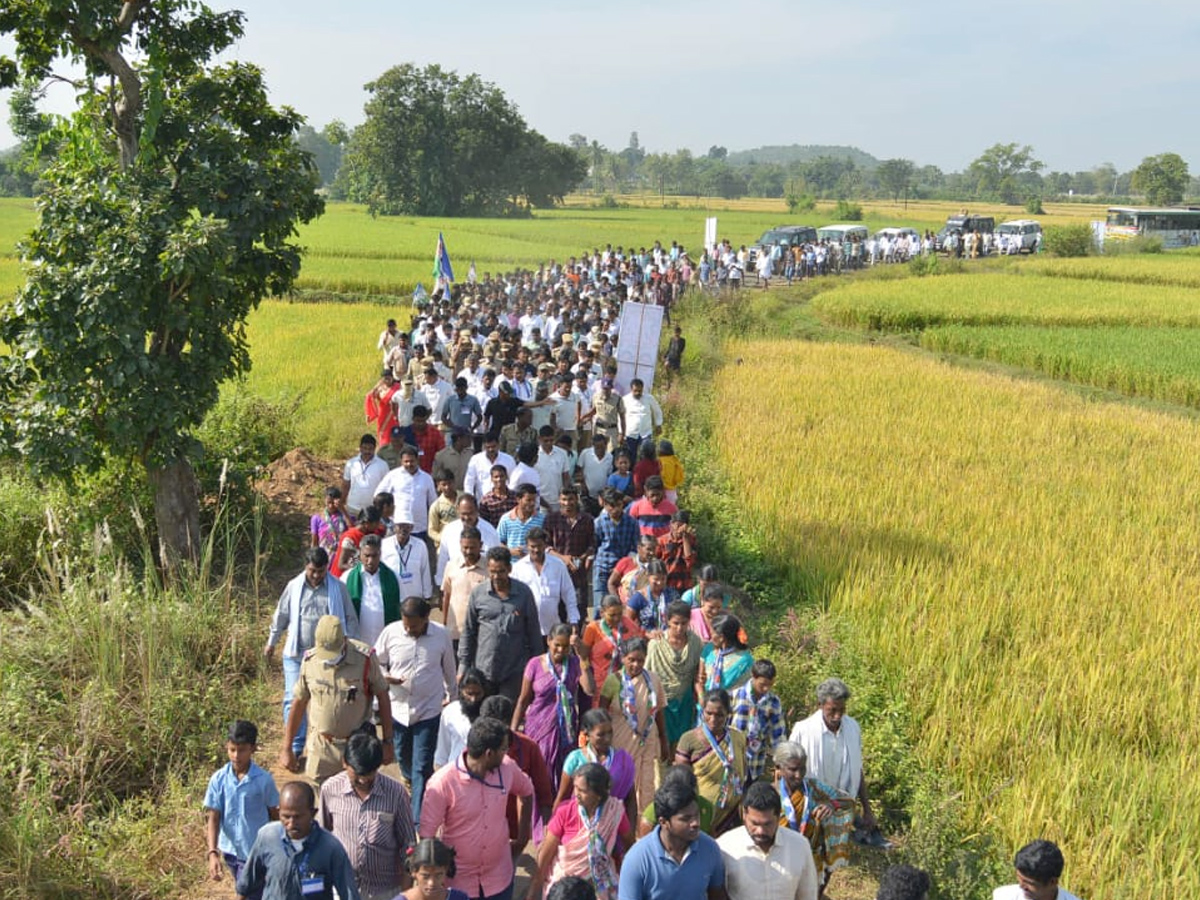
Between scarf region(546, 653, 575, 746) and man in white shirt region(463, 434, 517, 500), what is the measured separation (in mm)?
3433

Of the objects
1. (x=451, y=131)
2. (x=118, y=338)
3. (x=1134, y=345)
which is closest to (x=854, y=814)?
(x=118, y=338)

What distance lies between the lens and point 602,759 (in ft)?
15.4

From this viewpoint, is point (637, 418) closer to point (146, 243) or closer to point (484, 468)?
point (484, 468)

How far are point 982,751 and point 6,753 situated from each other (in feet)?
19.7

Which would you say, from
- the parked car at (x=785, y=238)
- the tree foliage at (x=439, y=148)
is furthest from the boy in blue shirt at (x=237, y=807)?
the tree foliage at (x=439, y=148)

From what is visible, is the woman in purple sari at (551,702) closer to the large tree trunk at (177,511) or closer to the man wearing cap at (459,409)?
the large tree trunk at (177,511)

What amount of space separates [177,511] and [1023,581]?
7734mm

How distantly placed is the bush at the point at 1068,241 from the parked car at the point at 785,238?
15359mm

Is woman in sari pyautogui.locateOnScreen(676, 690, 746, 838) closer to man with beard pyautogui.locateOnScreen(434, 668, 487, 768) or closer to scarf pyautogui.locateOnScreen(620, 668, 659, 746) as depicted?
scarf pyautogui.locateOnScreen(620, 668, 659, 746)

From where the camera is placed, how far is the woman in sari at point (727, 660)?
585 centimetres

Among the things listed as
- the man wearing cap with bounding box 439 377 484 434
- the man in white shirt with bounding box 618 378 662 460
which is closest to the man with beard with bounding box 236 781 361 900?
the man wearing cap with bounding box 439 377 484 434

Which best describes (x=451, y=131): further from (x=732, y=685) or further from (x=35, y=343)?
(x=732, y=685)

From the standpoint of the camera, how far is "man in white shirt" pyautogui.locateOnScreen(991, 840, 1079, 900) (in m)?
4.04

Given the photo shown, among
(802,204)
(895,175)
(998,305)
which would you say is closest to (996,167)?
(895,175)
